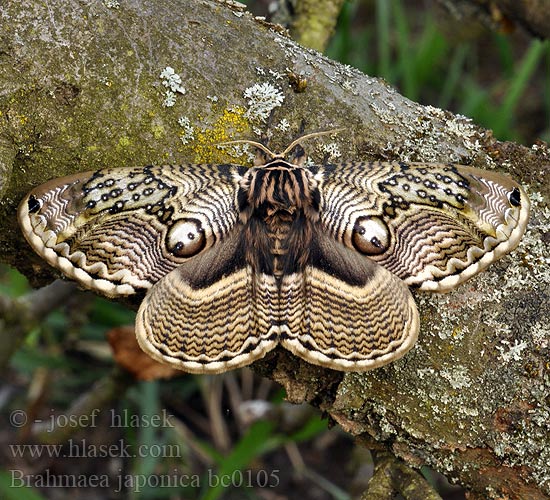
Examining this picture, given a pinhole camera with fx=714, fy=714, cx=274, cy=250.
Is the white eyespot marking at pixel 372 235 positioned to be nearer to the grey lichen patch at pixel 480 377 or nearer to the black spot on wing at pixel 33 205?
the grey lichen patch at pixel 480 377

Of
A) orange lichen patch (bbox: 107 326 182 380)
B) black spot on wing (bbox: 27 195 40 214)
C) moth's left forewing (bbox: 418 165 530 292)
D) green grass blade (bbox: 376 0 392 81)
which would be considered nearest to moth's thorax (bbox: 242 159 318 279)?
moth's left forewing (bbox: 418 165 530 292)

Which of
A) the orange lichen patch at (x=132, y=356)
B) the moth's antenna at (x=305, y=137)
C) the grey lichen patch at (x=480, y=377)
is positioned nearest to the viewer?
the grey lichen patch at (x=480, y=377)

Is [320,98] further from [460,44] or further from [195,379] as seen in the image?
[460,44]

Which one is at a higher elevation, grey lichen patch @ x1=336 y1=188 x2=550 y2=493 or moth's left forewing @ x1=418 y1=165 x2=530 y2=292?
moth's left forewing @ x1=418 y1=165 x2=530 y2=292

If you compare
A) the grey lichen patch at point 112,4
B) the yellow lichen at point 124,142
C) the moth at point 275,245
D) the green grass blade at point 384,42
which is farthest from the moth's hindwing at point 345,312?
the green grass blade at point 384,42

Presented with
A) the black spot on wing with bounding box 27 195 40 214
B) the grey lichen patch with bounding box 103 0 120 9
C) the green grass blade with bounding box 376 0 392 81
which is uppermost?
the grey lichen patch with bounding box 103 0 120 9

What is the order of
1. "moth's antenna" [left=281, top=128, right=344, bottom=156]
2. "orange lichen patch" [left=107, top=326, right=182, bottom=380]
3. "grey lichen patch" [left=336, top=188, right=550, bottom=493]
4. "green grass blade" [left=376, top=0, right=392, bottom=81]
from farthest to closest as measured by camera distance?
"green grass blade" [left=376, top=0, right=392, bottom=81], "orange lichen patch" [left=107, top=326, right=182, bottom=380], "moth's antenna" [left=281, top=128, right=344, bottom=156], "grey lichen patch" [left=336, top=188, right=550, bottom=493]

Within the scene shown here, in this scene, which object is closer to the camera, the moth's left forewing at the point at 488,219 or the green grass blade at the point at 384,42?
the moth's left forewing at the point at 488,219

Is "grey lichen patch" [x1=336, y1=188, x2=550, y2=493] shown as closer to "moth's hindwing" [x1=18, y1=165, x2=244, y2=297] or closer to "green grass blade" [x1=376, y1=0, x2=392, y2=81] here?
"moth's hindwing" [x1=18, y1=165, x2=244, y2=297]
